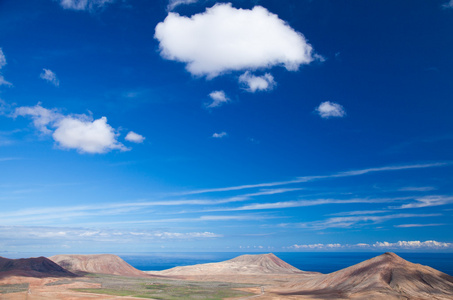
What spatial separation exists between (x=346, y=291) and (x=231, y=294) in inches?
1240

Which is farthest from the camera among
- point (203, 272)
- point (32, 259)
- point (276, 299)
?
point (203, 272)

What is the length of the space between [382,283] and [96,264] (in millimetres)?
142614

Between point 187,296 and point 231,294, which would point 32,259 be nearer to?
point 187,296

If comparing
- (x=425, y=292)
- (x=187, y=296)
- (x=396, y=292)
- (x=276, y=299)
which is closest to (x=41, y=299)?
(x=187, y=296)

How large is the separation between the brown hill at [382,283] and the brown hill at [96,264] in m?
98.2

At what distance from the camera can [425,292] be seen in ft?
256

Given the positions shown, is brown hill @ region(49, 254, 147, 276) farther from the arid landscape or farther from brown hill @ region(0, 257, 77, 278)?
the arid landscape

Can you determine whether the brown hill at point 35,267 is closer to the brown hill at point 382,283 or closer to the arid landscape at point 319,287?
the arid landscape at point 319,287

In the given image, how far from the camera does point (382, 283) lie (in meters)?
83.9

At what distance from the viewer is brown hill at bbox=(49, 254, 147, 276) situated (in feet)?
545

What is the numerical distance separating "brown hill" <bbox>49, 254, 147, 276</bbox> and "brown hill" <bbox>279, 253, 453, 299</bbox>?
98191mm

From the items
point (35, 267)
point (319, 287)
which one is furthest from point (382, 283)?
point (35, 267)

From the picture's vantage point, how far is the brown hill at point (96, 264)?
166250mm

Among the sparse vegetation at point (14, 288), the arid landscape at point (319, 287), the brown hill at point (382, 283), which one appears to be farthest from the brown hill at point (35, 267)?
the brown hill at point (382, 283)
